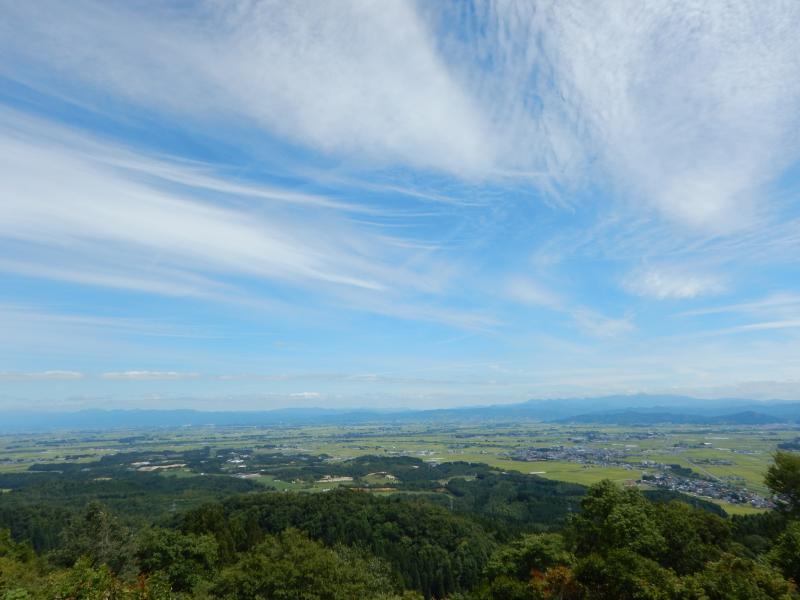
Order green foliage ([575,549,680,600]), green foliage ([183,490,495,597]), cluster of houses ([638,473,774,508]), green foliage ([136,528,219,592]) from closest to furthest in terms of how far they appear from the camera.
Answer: green foliage ([575,549,680,600]), green foliage ([136,528,219,592]), green foliage ([183,490,495,597]), cluster of houses ([638,473,774,508])

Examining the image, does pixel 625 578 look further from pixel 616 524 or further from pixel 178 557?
pixel 178 557

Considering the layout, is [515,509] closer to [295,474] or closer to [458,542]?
[458,542]

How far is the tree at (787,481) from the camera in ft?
105

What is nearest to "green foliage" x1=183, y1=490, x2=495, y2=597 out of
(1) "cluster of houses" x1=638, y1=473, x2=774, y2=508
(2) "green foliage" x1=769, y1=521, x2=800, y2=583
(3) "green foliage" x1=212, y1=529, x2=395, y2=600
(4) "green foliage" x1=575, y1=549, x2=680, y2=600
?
(3) "green foliage" x1=212, y1=529, x2=395, y2=600

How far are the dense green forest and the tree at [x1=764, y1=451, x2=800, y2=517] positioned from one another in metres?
0.10

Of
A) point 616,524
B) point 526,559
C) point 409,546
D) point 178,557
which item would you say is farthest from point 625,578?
point 409,546

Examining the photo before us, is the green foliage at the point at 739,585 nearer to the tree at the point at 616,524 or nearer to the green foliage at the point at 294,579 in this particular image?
the tree at the point at 616,524

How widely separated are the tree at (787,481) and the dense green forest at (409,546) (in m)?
0.10

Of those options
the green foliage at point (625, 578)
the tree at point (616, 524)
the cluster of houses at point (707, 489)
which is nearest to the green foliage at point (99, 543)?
the tree at point (616, 524)

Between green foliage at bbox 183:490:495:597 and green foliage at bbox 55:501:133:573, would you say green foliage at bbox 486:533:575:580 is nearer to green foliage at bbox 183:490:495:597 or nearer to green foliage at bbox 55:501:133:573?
green foliage at bbox 183:490:495:597

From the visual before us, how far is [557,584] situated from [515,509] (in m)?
69.2

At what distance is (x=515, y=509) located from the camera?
8375 cm

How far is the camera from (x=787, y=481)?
32656 mm

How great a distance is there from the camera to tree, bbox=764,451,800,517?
32062 millimetres
